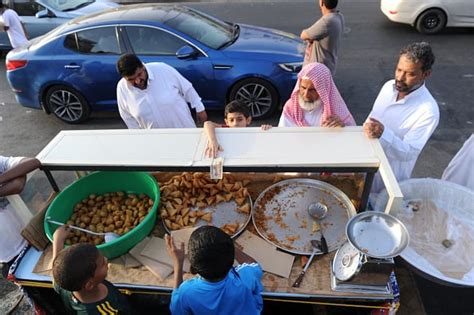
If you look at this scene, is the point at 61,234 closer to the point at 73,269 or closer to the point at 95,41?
the point at 73,269

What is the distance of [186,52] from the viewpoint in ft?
16.1

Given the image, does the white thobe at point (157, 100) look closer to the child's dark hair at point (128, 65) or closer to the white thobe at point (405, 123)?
the child's dark hair at point (128, 65)

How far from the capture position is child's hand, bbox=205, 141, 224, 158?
2105 millimetres

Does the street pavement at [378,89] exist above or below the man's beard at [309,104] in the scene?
below

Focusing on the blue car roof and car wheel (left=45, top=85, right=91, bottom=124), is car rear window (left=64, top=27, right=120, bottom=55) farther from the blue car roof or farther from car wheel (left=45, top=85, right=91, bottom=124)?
car wheel (left=45, top=85, right=91, bottom=124)

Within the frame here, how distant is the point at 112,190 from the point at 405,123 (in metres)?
2.19

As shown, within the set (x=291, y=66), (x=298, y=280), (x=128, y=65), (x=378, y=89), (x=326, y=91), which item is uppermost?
(x=128, y=65)

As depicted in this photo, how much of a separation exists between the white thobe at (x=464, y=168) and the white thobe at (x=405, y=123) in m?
0.44

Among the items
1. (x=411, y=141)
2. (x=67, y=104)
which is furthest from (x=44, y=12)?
(x=411, y=141)

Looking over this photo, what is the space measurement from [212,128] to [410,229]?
1464 mm

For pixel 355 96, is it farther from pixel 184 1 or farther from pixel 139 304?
pixel 184 1

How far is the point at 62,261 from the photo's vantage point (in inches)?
65.1

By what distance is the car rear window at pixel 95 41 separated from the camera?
16.6 feet

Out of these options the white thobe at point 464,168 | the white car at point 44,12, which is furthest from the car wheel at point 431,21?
the white car at point 44,12
